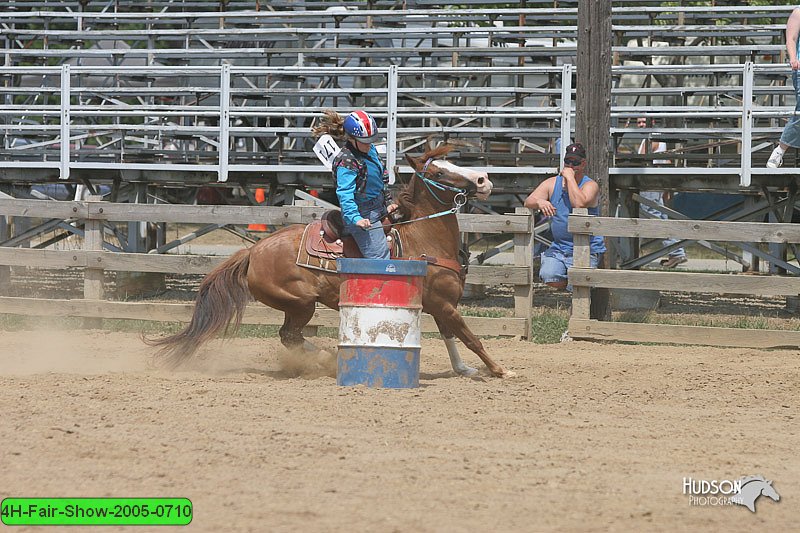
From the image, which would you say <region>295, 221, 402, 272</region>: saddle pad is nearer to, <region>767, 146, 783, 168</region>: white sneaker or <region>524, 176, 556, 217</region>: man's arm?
<region>524, 176, 556, 217</region>: man's arm

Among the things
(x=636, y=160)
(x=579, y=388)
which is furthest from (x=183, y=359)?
(x=636, y=160)

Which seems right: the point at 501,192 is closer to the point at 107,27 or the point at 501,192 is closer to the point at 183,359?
the point at 183,359

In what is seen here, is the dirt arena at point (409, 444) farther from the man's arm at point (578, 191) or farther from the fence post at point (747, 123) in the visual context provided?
the fence post at point (747, 123)

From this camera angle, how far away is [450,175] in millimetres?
8242

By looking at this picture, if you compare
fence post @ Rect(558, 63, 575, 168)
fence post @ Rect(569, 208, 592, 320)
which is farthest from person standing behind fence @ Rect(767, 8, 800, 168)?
fence post @ Rect(569, 208, 592, 320)

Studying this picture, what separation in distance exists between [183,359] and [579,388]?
10.3 ft

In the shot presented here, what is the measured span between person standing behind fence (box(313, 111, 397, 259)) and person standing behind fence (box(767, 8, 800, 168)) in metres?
5.81

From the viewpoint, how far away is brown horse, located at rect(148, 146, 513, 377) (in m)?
8.27

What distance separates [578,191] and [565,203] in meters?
0.24

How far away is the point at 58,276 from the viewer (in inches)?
663

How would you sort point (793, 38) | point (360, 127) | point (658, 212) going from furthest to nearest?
point (658, 212), point (793, 38), point (360, 127)

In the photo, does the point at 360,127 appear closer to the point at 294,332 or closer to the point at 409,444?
the point at 294,332

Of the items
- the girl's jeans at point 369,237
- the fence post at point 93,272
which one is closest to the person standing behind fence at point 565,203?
the girl's jeans at point 369,237

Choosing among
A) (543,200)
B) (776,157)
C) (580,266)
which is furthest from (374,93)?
(776,157)
